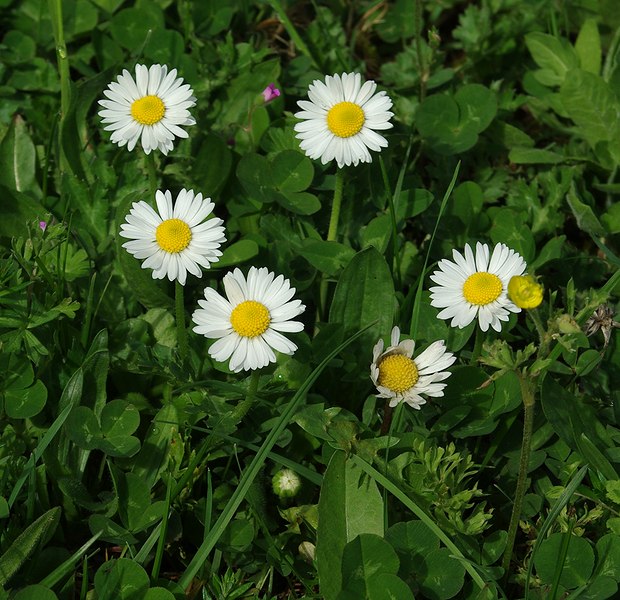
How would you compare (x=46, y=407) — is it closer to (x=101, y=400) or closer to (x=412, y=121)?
(x=101, y=400)

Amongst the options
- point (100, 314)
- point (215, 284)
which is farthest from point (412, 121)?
point (100, 314)

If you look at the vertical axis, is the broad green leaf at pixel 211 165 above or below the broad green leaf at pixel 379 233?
above

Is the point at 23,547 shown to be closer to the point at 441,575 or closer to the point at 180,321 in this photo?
the point at 180,321

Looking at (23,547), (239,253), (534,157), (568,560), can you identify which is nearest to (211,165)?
(239,253)

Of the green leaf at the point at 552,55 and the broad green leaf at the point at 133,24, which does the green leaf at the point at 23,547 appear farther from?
the green leaf at the point at 552,55

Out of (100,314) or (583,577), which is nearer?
(583,577)

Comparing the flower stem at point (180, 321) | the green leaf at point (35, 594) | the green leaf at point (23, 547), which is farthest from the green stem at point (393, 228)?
the green leaf at point (35, 594)

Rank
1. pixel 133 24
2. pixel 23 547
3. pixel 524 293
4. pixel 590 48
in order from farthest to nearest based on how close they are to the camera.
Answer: pixel 590 48, pixel 133 24, pixel 23 547, pixel 524 293
